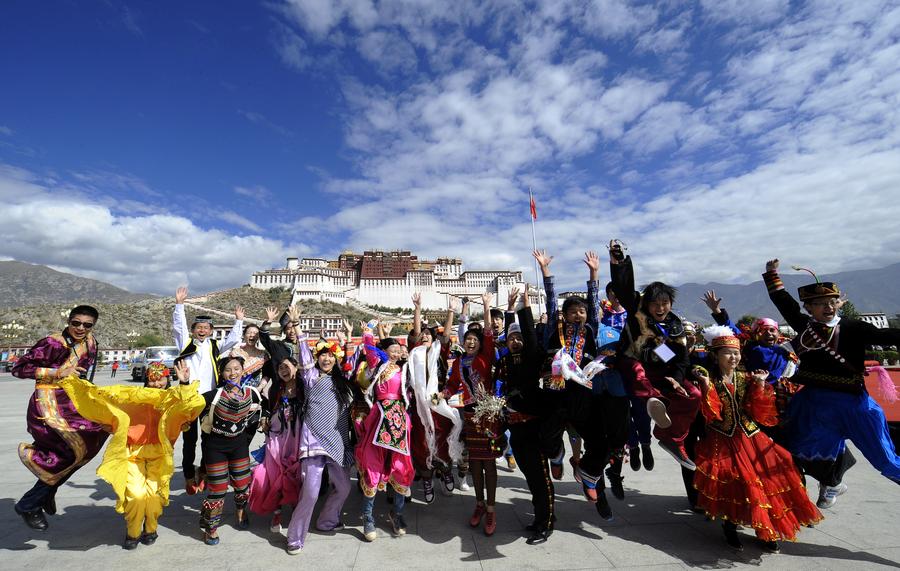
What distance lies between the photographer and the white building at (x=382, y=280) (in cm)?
9244

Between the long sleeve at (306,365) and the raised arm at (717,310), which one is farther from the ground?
the raised arm at (717,310)

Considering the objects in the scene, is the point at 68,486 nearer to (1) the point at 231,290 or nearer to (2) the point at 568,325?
(2) the point at 568,325

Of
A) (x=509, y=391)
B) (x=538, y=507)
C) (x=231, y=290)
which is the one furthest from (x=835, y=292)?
(x=231, y=290)

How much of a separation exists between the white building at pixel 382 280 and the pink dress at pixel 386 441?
3280 inches

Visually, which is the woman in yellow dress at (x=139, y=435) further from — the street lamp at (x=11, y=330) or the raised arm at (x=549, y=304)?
the street lamp at (x=11, y=330)

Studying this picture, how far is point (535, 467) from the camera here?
12.3ft

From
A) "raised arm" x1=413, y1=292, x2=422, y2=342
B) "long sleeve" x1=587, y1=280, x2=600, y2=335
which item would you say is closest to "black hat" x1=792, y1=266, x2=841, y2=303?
"long sleeve" x1=587, y1=280, x2=600, y2=335

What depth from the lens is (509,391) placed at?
3.95 m

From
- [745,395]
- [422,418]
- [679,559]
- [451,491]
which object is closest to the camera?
[679,559]

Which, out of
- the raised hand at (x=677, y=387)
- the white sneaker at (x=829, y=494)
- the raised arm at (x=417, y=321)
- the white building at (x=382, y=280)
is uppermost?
the white building at (x=382, y=280)

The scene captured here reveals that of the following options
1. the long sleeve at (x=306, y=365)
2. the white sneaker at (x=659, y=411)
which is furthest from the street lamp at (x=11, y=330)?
the white sneaker at (x=659, y=411)

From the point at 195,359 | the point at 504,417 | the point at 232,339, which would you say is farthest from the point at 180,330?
the point at 504,417

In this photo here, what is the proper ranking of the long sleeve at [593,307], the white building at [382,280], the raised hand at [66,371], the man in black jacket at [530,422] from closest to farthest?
the man in black jacket at [530,422]
the raised hand at [66,371]
the long sleeve at [593,307]
the white building at [382,280]

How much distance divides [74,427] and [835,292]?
7.29m
